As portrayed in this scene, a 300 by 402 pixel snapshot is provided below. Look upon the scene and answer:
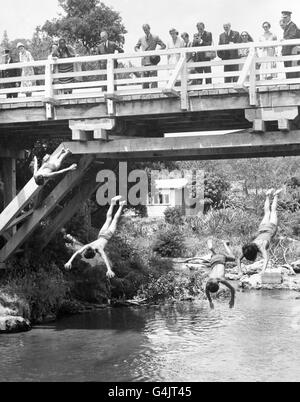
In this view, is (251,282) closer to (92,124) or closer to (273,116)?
(92,124)

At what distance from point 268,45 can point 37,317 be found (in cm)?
1005

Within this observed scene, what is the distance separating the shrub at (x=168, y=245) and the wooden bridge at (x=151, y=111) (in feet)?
43.7

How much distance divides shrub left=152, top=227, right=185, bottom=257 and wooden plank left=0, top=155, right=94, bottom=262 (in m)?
13.9

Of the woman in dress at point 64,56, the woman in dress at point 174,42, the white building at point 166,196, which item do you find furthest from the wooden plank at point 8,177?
the white building at point 166,196

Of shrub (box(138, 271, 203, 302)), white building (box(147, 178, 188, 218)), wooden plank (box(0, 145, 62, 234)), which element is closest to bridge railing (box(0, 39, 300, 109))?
wooden plank (box(0, 145, 62, 234))

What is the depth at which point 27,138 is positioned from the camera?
25.5m

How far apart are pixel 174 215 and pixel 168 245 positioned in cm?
668

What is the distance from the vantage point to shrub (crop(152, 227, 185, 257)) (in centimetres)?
3741

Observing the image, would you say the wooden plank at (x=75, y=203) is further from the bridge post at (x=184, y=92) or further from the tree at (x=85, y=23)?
the tree at (x=85, y=23)

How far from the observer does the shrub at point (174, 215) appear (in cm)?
4344

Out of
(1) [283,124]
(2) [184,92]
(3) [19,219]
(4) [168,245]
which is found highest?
(2) [184,92]

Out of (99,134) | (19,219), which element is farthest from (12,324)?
(99,134)

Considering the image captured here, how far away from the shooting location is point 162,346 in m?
20.5

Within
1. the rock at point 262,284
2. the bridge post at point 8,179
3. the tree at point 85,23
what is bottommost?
the rock at point 262,284
